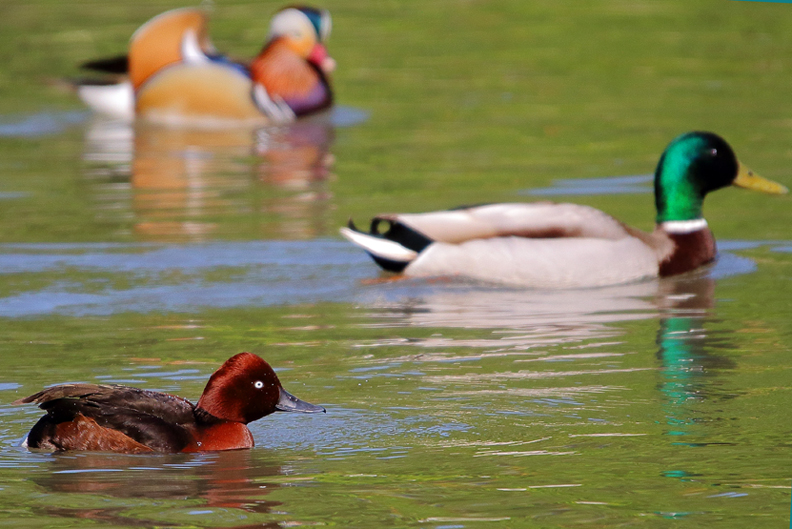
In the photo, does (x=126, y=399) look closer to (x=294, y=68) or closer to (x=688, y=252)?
(x=688, y=252)

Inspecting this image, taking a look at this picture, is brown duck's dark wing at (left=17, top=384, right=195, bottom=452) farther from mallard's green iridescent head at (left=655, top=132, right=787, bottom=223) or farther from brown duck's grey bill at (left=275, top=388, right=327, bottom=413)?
mallard's green iridescent head at (left=655, top=132, right=787, bottom=223)

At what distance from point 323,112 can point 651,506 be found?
1380 centimetres

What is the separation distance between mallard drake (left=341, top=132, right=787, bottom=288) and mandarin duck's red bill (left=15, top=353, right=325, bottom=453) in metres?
4.32

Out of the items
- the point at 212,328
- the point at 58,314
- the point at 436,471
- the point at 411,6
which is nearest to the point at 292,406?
the point at 436,471

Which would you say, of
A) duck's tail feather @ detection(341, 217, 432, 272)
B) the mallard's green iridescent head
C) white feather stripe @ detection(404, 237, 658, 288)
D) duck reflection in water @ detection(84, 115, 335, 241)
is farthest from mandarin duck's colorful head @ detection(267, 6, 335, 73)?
white feather stripe @ detection(404, 237, 658, 288)

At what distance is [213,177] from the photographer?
16234 mm

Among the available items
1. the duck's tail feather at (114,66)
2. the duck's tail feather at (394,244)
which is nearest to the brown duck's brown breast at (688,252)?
the duck's tail feather at (394,244)

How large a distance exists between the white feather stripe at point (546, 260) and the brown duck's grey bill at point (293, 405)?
4383 millimetres

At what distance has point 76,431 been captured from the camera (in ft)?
24.5

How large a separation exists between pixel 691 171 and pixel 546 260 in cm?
171

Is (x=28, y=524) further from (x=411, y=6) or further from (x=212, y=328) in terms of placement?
(x=411, y=6)

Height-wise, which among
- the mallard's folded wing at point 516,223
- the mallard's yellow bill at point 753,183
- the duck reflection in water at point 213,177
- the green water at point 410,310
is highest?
the mallard's yellow bill at point 753,183

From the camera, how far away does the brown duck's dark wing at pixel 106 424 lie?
7.43 m

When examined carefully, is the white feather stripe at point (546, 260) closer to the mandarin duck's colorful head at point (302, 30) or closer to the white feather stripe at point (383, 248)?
the white feather stripe at point (383, 248)
